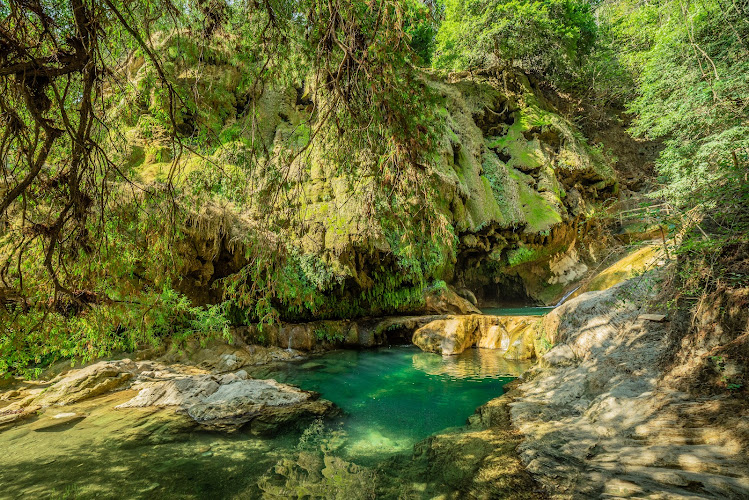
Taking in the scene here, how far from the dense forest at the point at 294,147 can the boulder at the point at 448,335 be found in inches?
74.3

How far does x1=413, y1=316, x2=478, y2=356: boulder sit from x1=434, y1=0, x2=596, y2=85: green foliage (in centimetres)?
1253

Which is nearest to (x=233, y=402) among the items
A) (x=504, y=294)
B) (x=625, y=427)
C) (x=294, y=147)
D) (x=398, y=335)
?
(x=294, y=147)

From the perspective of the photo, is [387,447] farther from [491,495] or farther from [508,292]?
[508,292]

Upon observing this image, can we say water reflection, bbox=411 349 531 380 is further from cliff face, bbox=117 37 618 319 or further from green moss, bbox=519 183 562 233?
green moss, bbox=519 183 562 233

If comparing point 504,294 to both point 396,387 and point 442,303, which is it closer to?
point 442,303

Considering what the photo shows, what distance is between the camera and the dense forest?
7.47 feet

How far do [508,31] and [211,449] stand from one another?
18865 millimetres

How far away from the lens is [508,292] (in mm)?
17062

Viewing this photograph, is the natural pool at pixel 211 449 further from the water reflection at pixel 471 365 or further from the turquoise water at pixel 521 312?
the turquoise water at pixel 521 312

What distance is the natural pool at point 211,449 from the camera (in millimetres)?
3260

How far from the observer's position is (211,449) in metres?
3.99

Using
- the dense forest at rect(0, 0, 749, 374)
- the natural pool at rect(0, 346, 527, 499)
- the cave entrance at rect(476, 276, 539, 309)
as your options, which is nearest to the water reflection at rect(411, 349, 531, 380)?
the natural pool at rect(0, 346, 527, 499)

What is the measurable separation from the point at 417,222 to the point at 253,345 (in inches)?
307

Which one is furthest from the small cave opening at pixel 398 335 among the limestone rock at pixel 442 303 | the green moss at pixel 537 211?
the green moss at pixel 537 211
